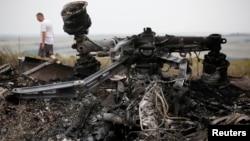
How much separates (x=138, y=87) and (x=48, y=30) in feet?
15.4

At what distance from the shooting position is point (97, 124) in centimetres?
677

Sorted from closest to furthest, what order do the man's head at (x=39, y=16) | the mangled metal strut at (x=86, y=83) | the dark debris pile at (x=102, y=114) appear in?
1. the dark debris pile at (x=102, y=114)
2. the mangled metal strut at (x=86, y=83)
3. the man's head at (x=39, y=16)

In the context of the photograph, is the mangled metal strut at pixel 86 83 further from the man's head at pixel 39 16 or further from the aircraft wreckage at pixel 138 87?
the man's head at pixel 39 16

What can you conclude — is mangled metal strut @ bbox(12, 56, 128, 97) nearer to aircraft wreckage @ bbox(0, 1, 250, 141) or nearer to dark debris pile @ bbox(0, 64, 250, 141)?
aircraft wreckage @ bbox(0, 1, 250, 141)

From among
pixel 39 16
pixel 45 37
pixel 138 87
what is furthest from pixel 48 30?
pixel 138 87

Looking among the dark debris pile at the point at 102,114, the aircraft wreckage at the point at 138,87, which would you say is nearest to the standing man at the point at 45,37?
the aircraft wreckage at the point at 138,87

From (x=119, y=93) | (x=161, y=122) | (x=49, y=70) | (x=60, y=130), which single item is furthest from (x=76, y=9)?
(x=161, y=122)

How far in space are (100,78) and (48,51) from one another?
4064 mm

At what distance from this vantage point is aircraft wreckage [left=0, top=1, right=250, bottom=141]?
6.05 metres

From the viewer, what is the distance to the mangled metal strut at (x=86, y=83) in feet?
22.9

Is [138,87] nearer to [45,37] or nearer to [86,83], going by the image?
[86,83]

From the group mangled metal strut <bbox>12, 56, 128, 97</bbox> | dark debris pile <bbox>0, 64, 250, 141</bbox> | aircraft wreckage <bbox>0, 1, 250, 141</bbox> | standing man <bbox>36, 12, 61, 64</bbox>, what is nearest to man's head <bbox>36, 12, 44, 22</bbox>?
standing man <bbox>36, 12, 61, 64</bbox>

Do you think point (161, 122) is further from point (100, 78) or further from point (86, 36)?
point (86, 36)

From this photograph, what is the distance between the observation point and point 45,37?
10.9 m
